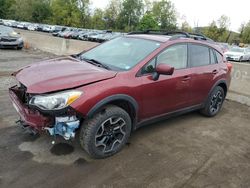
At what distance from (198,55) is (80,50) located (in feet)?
29.7

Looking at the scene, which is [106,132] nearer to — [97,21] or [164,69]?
[164,69]

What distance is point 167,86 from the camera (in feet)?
13.7

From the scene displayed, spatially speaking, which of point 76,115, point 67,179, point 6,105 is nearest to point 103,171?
point 67,179

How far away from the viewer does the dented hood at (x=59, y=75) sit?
126 inches

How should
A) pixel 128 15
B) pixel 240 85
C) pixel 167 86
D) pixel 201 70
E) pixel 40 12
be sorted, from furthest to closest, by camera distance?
1. pixel 128 15
2. pixel 40 12
3. pixel 240 85
4. pixel 201 70
5. pixel 167 86

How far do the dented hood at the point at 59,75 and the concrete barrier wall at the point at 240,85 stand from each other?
15.5ft

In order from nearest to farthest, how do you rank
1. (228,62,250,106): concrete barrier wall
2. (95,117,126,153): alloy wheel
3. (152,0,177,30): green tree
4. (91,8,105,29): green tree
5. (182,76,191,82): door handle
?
(95,117,126,153): alloy wheel
(182,76,191,82): door handle
(228,62,250,106): concrete barrier wall
(91,8,105,29): green tree
(152,0,177,30): green tree

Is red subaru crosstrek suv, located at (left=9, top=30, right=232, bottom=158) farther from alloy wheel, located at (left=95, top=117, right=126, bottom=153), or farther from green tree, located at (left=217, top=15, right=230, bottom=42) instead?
green tree, located at (left=217, top=15, right=230, bottom=42)

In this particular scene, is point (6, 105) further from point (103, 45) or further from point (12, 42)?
point (12, 42)

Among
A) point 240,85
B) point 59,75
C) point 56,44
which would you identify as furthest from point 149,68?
point 56,44

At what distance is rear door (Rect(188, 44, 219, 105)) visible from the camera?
4734 mm

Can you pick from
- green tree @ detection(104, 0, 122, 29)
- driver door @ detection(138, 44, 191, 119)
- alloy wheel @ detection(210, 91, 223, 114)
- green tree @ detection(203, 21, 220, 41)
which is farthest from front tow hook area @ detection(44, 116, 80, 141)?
green tree @ detection(104, 0, 122, 29)

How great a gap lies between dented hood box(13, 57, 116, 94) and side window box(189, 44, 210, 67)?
181 centimetres

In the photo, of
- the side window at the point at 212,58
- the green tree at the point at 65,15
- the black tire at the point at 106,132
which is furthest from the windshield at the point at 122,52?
the green tree at the point at 65,15
